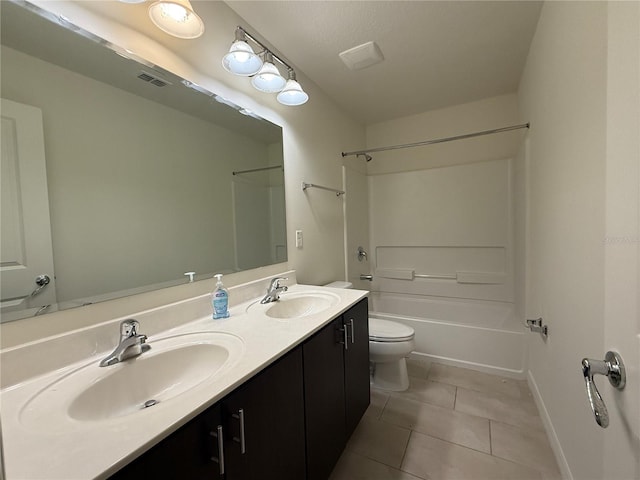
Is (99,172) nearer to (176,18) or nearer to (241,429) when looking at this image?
(176,18)

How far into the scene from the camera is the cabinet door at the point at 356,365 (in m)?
1.33

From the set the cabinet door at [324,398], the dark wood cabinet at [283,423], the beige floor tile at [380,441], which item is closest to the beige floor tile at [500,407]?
the beige floor tile at [380,441]

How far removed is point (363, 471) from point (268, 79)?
2.06 meters

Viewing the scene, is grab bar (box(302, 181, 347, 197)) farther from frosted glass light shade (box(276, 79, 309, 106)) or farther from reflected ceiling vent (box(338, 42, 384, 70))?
reflected ceiling vent (box(338, 42, 384, 70))

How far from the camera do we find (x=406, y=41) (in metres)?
1.70

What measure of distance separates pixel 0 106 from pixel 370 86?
217 cm

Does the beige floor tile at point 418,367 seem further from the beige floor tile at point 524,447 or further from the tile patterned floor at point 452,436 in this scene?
the beige floor tile at point 524,447

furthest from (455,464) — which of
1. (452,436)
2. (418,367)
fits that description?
(418,367)

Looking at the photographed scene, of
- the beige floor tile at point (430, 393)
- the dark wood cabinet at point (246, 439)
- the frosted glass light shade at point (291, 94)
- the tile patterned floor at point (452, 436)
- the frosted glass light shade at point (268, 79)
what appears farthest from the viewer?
the beige floor tile at point (430, 393)

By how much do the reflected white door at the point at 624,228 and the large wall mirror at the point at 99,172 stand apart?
1.38 metres

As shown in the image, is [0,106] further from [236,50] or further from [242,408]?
[242,408]

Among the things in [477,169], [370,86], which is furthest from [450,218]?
[370,86]

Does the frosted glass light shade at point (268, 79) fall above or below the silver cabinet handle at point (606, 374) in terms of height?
above

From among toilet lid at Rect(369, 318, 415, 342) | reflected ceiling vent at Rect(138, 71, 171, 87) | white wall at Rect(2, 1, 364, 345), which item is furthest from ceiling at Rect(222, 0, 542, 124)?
toilet lid at Rect(369, 318, 415, 342)
